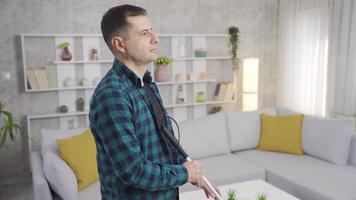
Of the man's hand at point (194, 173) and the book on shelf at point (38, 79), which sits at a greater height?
the book on shelf at point (38, 79)

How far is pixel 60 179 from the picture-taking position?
2.31 metres

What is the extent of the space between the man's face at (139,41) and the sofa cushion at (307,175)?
6.25 feet

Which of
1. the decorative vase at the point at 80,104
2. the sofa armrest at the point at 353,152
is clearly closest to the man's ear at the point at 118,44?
the sofa armrest at the point at 353,152

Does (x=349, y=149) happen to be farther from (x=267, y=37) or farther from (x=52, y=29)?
(x=52, y=29)

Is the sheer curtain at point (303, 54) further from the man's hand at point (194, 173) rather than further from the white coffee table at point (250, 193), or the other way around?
the man's hand at point (194, 173)

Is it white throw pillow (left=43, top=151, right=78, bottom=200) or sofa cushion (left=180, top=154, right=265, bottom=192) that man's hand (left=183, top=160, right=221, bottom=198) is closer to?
white throw pillow (left=43, top=151, right=78, bottom=200)

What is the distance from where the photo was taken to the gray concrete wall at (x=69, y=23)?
3811 mm

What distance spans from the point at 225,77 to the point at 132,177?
13.3 ft

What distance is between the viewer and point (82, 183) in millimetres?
2525

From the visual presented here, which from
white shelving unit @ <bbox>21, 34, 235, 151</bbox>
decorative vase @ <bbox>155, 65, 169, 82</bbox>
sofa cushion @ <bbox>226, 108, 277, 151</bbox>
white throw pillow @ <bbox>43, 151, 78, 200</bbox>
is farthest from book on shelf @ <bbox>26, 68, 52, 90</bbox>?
sofa cushion @ <bbox>226, 108, 277, 151</bbox>

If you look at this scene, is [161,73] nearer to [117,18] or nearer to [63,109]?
[63,109]

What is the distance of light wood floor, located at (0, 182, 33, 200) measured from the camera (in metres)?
3.47

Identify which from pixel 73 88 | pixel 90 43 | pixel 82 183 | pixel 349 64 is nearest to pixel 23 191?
pixel 73 88

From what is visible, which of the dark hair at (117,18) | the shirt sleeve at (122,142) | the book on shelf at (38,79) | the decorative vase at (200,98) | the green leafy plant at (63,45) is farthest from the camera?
the decorative vase at (200,98)
